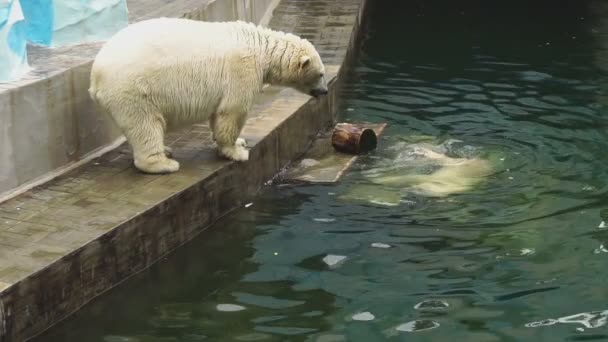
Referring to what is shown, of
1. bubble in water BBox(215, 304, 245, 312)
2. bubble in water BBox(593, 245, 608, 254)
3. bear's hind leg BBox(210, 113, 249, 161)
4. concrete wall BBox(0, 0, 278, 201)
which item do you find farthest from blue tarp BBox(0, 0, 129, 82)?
bubble in water BBox(593, 245, 608, 254)

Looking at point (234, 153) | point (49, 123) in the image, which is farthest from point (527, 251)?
point (49, 123)

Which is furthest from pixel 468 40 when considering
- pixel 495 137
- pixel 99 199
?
pixel 99 199

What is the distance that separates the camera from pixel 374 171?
9.28 m

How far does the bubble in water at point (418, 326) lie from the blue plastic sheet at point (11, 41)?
339cm

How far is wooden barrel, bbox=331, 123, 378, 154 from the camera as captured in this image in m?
9.71

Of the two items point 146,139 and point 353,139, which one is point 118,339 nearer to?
point 146,139

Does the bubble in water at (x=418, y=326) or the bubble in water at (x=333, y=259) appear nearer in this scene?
the bubble in water at (x=418, y=326)

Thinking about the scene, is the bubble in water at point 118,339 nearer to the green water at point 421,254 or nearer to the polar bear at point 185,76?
the green water at point 421,254

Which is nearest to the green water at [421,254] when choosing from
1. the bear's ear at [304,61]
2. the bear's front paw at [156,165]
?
the bear's front paw at [156,165]

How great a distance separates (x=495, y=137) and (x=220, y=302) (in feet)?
16.1

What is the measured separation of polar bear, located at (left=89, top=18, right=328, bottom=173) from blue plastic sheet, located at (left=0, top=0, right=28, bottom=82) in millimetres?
567

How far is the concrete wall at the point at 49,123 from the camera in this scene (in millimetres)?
6949

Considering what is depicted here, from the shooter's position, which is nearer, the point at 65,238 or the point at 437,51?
the point at 65,238

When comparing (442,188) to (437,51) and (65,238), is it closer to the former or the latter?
(65,238)
